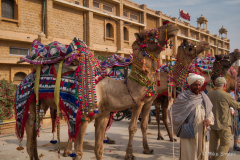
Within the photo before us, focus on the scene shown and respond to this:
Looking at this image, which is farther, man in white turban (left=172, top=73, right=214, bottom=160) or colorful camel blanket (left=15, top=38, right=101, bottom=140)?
man in white turban (left=172, top=73, right=214, bottom=160)

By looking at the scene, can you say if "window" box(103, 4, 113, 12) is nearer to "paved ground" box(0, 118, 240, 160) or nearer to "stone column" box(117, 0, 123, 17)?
"stone column" box(117, 0, 123, 17)

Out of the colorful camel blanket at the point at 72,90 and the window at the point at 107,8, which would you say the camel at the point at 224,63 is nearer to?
the colorful camel blanket at the point at 72,90

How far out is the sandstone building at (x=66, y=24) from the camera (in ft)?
44.9

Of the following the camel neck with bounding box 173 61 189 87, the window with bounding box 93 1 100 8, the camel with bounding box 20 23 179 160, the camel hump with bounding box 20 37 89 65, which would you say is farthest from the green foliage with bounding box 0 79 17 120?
the window with bounding box 93 1 100 8

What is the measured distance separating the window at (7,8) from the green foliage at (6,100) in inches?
341

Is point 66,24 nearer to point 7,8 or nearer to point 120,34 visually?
point 7,8

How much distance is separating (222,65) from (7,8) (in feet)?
49.2

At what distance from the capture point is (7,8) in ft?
44.7

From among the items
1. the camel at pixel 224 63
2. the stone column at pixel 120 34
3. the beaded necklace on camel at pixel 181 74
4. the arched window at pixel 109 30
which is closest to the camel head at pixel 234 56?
the camel at pixel 224 63

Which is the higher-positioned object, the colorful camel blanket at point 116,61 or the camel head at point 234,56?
the camel head at point 234,56

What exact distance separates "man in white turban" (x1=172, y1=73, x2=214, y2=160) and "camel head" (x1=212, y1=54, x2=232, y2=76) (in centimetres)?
323

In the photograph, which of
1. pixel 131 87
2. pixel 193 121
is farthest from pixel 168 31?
pixel 193 121

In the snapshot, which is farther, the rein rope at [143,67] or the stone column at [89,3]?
the stone column at [89,3]

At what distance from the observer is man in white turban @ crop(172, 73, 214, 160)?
2904mm
